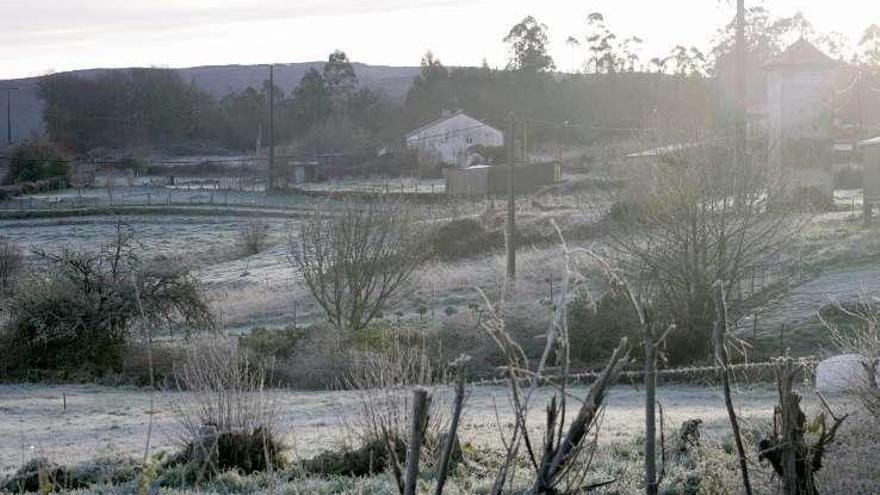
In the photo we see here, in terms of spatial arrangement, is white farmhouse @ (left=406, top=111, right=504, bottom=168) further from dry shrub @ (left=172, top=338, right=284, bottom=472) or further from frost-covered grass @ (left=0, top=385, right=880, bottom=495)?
dry shrub @ (left=172, top=338, right=284, bottom=472)

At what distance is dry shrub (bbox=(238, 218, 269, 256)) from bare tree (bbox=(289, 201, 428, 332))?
19.7 m

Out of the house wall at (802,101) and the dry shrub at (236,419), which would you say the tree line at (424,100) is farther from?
the dry shrub at (236,419)

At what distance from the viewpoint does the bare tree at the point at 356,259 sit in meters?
29.0

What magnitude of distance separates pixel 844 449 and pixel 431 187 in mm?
61730

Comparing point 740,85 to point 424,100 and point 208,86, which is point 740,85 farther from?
point 208,86

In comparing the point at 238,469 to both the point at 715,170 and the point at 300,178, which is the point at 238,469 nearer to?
the point at 715,170

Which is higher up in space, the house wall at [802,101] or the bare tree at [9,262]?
the house wall at [802,101]

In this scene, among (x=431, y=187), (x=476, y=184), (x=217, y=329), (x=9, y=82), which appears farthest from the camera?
(x=9, y=82)

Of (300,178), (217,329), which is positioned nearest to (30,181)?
(300,178)

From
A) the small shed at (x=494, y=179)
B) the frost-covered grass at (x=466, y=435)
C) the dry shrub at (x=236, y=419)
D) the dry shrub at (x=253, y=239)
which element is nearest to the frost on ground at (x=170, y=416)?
the frost-covered grass at (x=466, y=435)

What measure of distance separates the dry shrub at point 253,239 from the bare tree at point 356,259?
19710 mm

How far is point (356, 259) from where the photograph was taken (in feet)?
96.0

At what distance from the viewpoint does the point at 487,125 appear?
9056 cm

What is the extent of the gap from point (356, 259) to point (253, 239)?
21.8 m
